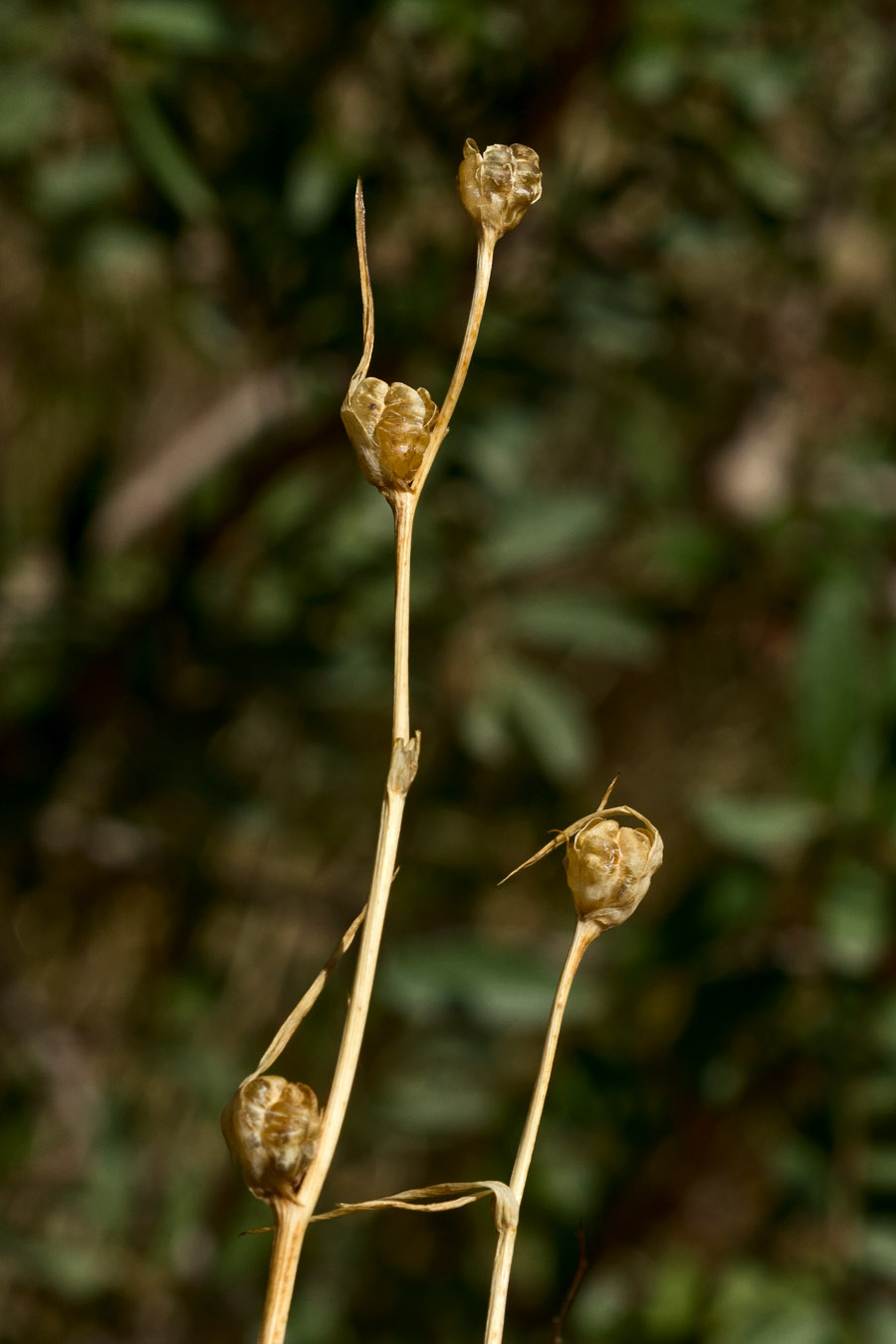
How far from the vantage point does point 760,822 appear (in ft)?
2.88

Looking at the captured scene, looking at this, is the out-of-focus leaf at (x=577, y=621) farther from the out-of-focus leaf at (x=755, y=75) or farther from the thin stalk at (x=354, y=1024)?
the thin stalk at (x=354, y=1024)

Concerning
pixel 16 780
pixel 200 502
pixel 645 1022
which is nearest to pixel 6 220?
pixel 200 502

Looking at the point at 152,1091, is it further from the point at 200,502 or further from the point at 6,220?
the point at 6,220

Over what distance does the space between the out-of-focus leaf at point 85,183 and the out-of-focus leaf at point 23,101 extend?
0.10 meters

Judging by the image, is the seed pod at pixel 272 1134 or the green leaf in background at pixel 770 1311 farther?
the green leaf in background at pixel 770 1311

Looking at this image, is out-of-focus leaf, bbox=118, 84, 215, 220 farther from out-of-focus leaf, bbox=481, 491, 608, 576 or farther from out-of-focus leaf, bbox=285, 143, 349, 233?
out-of-focus leaf, bbox=481, 491, 608, 576

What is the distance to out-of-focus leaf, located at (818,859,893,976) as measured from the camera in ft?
2.66

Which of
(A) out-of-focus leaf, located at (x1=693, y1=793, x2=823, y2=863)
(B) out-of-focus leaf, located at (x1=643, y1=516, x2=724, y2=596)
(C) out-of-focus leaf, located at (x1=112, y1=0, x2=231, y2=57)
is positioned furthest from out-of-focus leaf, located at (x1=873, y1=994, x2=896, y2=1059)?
(C) out-of-focus leaf, located at (x1=112, y1=0, x2=231, y2=57)

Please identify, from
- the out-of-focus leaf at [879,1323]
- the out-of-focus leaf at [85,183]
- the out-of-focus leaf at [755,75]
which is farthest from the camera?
the out-of-focus leaf at [85,183]

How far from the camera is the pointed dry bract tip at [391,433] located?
320mm

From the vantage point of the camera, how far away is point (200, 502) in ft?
3.78

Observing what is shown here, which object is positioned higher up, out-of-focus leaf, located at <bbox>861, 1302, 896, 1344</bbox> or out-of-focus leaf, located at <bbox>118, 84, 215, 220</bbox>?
out-of-focus leaf, located at <bbox>118, 84, 215, 220</bbox>

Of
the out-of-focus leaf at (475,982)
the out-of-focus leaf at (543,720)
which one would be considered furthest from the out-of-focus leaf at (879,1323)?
the out-of-focus leaf at (543,720)

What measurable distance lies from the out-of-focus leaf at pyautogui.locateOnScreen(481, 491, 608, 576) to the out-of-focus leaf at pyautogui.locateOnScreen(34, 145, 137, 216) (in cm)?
40
